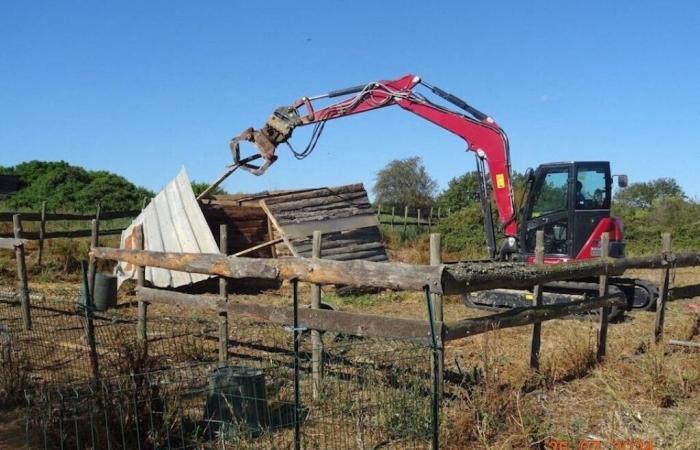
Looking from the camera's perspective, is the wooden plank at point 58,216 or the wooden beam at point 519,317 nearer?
the wooden beam at point 519,317

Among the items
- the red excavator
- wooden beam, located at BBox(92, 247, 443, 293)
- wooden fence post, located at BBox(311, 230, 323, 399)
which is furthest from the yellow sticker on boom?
wooden beam, located at BBox(92, 247, 443, 293)

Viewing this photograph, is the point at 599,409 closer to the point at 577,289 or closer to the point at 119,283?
the point at 577,289

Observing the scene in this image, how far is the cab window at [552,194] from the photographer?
11234mm

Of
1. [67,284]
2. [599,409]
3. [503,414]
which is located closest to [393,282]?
[503,414]

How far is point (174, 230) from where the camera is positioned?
45.8 feet

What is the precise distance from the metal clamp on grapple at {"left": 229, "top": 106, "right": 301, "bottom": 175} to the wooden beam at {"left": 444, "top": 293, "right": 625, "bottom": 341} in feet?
26.8

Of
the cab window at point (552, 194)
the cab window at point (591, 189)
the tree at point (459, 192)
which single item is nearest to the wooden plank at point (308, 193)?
the cab window at point (552, 194)

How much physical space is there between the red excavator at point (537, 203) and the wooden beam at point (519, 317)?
3.50 m

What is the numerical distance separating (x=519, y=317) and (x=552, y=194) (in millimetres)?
5942

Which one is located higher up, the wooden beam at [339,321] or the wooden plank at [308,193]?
the wooden plank at [308,193]

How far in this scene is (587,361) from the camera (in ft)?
22.1

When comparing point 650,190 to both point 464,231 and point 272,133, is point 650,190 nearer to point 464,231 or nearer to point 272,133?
point 464,231

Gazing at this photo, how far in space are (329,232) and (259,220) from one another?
1763 millimetres

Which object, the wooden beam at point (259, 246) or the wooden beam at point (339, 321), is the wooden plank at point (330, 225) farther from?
the wooden beam at point (339, 321)
